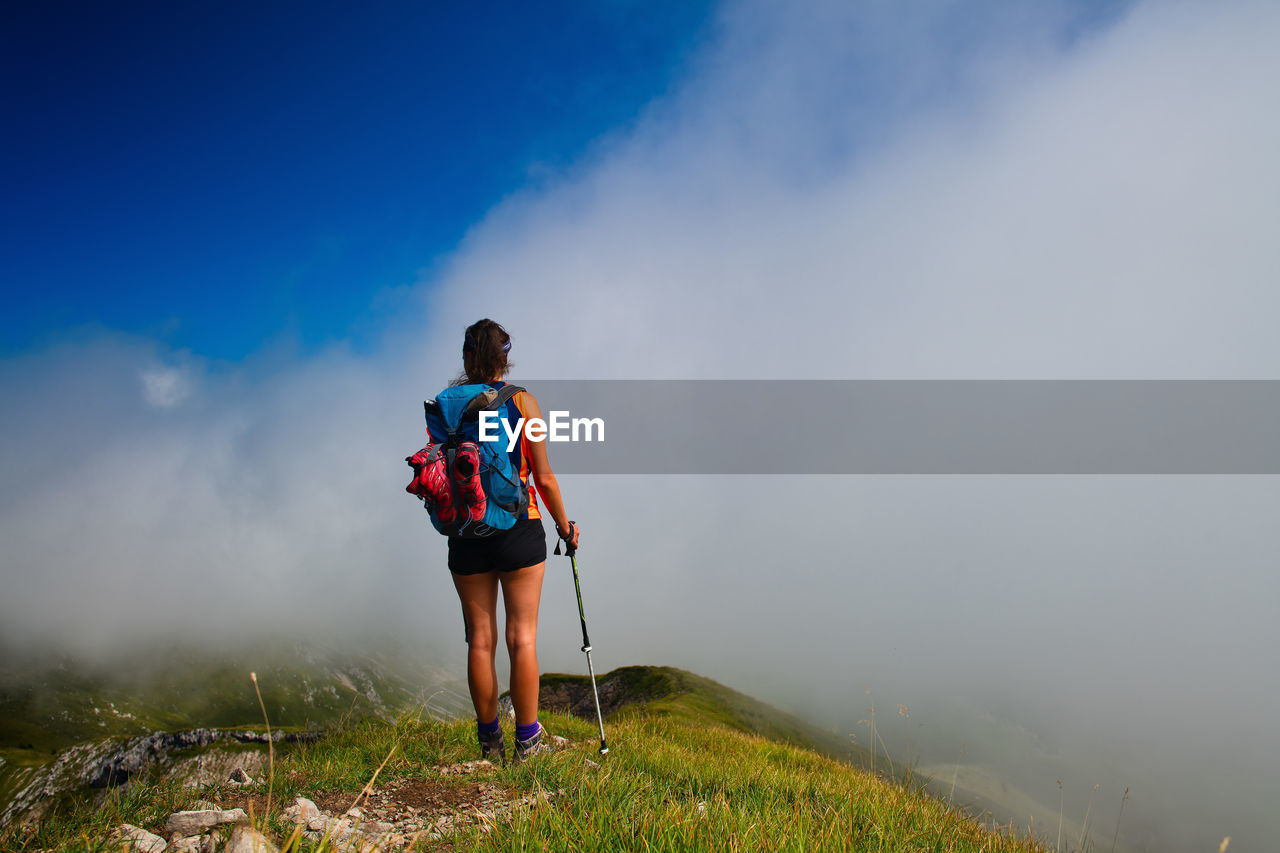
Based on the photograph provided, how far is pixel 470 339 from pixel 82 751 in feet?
404

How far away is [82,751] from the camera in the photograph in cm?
8512

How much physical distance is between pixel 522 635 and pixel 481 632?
433 millimetres

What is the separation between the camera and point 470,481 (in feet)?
18.2

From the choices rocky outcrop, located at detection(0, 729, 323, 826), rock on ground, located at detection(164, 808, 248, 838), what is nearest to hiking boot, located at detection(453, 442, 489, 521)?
rock on ground, located at detection(164, 808, 248, 838)

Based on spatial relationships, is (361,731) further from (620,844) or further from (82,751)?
(82,751)

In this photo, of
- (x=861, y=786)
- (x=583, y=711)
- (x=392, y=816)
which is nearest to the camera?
(x=392, y=816)

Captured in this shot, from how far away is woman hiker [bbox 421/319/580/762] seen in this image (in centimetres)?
578

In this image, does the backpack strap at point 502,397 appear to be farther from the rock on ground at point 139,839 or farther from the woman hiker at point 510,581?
the rock on ground at point 139,839

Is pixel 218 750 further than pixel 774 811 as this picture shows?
Yes

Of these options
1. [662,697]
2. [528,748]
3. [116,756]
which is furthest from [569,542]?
[116,756]

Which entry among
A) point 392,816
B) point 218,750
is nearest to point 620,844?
point 392,816

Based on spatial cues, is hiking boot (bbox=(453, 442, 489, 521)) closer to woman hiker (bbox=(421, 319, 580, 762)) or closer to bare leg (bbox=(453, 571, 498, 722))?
woman hiker (bbox=(421, 319, 580, 762))

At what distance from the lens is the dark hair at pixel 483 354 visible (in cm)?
622

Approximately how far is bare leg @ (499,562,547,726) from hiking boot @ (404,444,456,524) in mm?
897
